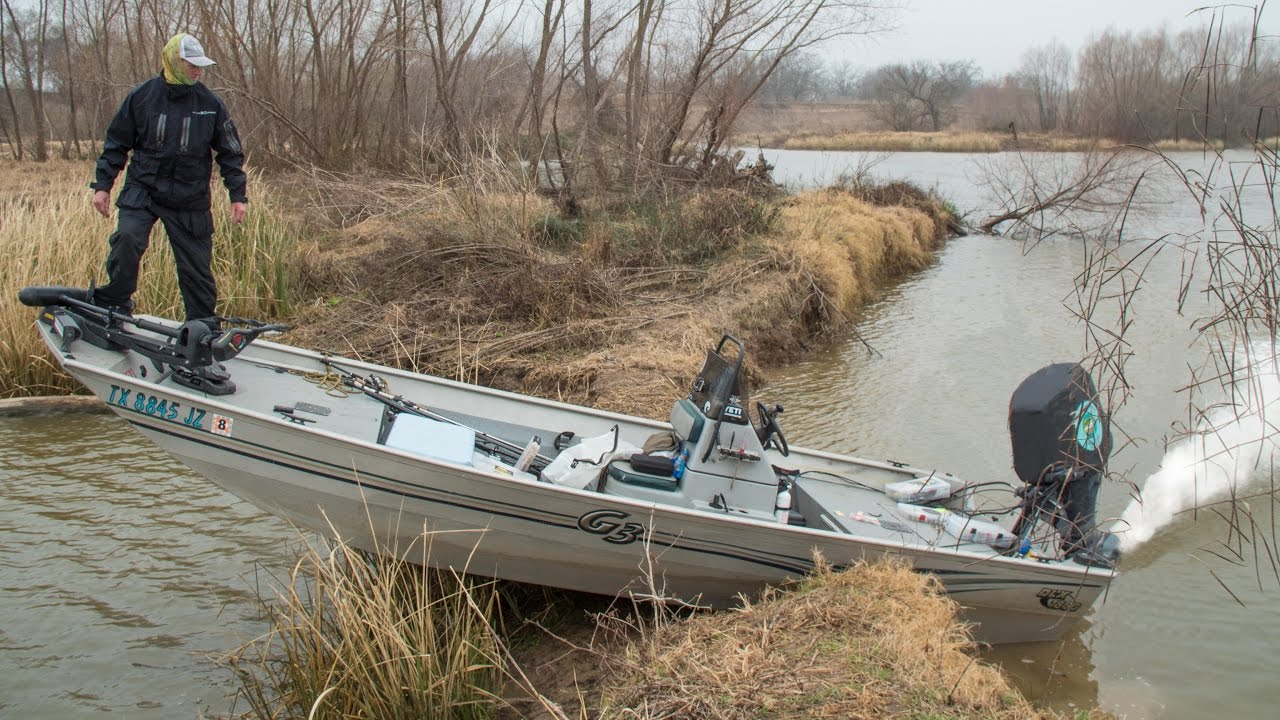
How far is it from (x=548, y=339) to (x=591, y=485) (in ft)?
12.5

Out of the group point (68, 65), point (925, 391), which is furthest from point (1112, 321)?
point (68, 65)

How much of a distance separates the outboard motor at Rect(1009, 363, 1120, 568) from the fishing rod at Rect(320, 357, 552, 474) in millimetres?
2624

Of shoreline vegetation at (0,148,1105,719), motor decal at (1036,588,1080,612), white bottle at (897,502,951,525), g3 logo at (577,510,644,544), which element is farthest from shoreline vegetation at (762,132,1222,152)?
g3 logo at (577,510,644,544)

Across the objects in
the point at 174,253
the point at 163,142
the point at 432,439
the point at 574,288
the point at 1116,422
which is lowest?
the point at 1116,422

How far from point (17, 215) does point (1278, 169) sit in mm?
8657

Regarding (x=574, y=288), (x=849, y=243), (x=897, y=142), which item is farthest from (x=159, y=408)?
(x=897, y=142)

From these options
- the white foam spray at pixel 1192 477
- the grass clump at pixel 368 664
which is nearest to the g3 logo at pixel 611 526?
the grass clump at pixel 368 664

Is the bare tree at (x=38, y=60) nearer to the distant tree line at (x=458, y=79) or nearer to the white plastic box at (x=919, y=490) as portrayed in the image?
the distant tree line at (x=458, y=79)

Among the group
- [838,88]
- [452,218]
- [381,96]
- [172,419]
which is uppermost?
[838,88]

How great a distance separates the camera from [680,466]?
4895 millimetres

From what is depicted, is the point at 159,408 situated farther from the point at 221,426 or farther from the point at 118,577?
the point at 118,577

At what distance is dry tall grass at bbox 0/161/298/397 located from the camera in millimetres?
7555

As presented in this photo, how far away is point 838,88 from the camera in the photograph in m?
58.6

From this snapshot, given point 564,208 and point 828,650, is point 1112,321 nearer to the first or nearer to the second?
point 564,208
